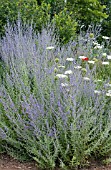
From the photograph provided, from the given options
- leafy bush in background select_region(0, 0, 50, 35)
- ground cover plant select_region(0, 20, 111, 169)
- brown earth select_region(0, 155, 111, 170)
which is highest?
leafy bush in background select_region(0, 0, 50, 35)

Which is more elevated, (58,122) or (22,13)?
(22,13)

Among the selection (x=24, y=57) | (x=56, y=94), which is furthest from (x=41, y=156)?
(x=24, y=57)

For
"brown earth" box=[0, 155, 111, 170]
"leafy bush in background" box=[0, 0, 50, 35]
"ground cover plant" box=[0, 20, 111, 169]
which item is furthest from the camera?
"leafy bush in background" box=[0, 0, 50, 35]

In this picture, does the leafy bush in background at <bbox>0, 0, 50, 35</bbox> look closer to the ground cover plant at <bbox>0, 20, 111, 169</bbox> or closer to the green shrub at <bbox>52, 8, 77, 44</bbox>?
the green shrub at <bbox>52, 8, 77, 44</bbox>

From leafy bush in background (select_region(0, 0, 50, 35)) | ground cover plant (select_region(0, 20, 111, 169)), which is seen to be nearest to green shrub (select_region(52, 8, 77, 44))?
leafy bush in background (select_region(0, 0, 50, 35))

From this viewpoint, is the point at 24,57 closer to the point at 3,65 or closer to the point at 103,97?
the point at 3,65

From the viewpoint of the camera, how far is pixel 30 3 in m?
6.19

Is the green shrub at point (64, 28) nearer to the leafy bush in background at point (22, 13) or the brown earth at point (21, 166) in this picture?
the leafy bush in background at point (22, 13)

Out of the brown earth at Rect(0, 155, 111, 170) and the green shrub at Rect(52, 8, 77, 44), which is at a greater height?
the green shrub at Rect(52, 8, 77, 44)

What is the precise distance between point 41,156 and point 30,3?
371 cm

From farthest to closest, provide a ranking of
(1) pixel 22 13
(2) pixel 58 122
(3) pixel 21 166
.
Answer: (1) pixel 22 13, (3) pixel 21 166, (2) pixel 58 122

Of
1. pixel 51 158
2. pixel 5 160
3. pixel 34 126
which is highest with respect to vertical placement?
pixel 34 126

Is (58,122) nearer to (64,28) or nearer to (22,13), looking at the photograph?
(64,28)

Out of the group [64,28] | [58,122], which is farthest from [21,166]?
[64,28]
